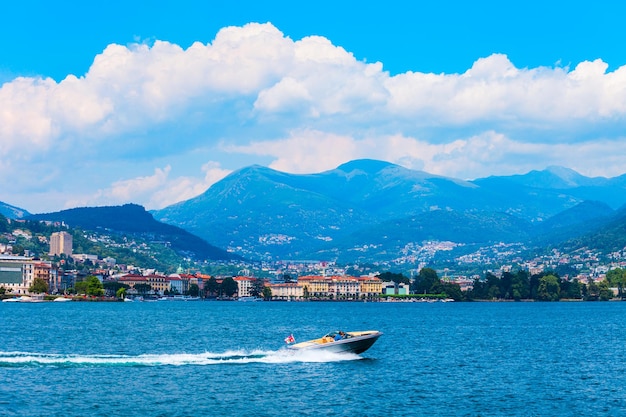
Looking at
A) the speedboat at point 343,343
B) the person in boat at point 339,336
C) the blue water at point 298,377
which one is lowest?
the blue water at point 298,377

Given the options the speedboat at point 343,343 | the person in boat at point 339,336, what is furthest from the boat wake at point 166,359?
the person in boat at point 339,336

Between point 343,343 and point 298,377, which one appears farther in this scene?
point 343,343

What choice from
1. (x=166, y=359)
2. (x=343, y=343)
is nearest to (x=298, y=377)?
(x=343, y=343)

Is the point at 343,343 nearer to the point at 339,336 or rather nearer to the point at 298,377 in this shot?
the point at 339,336

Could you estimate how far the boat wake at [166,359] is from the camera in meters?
72.1

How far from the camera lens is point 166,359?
2953 inches

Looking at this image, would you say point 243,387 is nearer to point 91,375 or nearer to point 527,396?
point 91,375

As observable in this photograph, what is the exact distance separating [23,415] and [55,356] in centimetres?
2491

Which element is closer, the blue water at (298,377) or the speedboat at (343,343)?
the blue water at (298,377)

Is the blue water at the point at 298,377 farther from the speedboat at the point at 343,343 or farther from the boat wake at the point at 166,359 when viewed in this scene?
the speedboat at the point at 343,343

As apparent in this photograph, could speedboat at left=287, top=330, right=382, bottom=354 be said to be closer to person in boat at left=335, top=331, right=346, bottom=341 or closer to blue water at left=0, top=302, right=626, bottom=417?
person in boat at left=335, top=331, right=346, bottom=341

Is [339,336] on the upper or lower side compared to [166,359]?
upper

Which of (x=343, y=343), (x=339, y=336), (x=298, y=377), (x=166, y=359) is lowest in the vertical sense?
(x=298, y=377)

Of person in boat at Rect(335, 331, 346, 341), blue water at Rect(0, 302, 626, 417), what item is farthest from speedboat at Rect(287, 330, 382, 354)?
blue water at Rect(0, 302, 626, 417)
